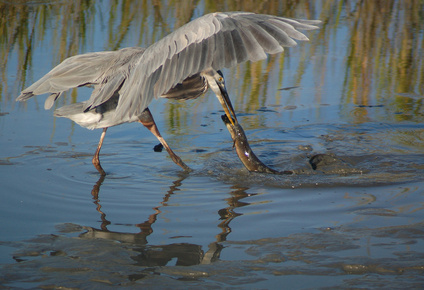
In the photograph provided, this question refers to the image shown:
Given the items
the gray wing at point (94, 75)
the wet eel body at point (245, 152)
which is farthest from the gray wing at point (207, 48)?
the wet eel body at point (245, 152)

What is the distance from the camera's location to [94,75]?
492 cm

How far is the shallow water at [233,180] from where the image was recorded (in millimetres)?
3098

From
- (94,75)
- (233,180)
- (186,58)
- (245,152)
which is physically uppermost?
(186,58)

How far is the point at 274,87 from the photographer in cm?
717

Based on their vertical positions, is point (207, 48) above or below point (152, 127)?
above

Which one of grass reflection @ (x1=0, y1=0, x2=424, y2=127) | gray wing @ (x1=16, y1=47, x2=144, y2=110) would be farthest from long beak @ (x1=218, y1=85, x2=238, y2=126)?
grass reflection @ (x1=0, y1=0, x2=424, y2=127)

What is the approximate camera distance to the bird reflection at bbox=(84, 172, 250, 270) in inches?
127

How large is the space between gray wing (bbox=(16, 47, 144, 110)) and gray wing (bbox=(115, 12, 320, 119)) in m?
0.35

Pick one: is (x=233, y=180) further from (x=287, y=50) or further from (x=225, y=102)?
(x=287, y=50)

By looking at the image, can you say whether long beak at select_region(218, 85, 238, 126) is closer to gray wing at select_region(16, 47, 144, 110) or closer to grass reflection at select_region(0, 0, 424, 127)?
gray wing at select_region(16, 47, 144, 110)

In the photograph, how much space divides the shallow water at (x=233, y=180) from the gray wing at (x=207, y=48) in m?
0.82

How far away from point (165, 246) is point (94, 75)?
6.61ft

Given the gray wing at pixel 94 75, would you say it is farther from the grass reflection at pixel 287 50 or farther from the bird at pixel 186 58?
the grass reflection at pixel 287 50

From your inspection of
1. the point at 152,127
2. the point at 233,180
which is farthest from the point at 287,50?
the point at 233,180
